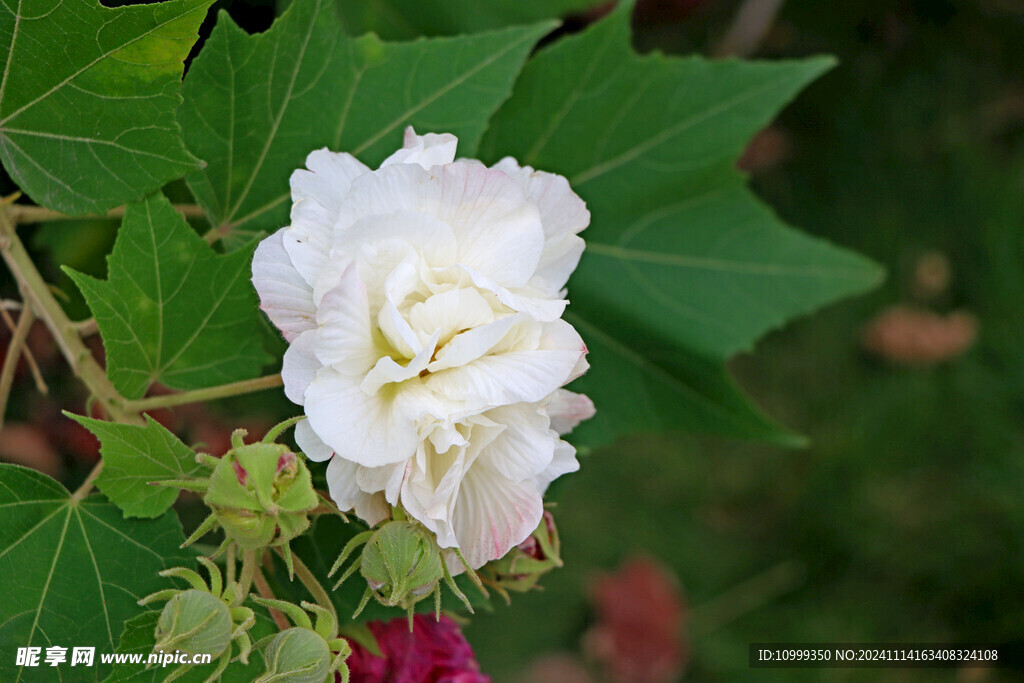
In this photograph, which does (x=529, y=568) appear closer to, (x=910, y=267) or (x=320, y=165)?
(x=320, y=165)

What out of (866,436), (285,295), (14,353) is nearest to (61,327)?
(14,353)

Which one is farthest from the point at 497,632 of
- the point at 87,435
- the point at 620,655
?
the point at 87,435

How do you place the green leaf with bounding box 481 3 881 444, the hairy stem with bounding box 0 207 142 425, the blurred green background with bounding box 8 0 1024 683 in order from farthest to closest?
the blurred green background with bounding box 8 0 1024 683
the green leaf with bounding box 481 3 881 444
the hairy stem with bounding box 0 207 142 425

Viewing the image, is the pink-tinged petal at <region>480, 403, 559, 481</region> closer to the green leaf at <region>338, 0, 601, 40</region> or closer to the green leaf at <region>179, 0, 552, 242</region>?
the green leaf at <region>179, 0, 552, 242</region>

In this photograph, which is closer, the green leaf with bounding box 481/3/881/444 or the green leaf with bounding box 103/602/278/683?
the green leaf with bounding box 103/602/278/683

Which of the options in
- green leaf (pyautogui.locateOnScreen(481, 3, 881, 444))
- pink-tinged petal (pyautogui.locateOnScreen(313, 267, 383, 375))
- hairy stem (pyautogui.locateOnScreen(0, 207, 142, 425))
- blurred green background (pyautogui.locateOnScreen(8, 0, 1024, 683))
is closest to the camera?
pink-tinged petal (pyautogui.locateOnScreen(313, 267, 383, 375))

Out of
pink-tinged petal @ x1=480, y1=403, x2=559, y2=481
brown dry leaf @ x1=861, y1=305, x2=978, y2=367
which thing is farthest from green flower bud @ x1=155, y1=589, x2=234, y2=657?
brown dry leaf @ x1=861, y1=305, x2=978, y2=367
